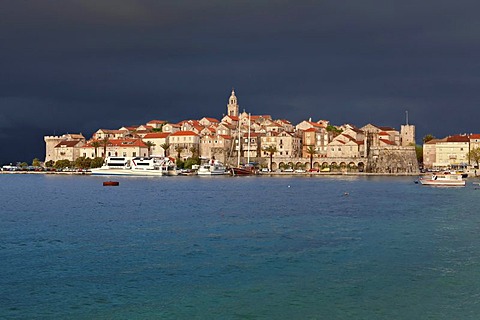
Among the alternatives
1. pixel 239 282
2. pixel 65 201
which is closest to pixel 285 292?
pixel 239 282

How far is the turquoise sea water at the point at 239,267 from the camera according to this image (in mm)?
12312

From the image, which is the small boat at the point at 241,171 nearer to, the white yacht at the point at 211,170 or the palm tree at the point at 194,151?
the white yacht at the point at 211,170

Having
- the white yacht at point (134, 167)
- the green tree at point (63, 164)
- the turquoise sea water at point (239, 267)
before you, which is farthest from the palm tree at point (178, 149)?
the turquoise sea water at point (239, 267)

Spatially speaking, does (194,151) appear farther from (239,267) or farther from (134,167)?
(239,267)

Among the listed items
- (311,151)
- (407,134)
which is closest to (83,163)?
(311,151)

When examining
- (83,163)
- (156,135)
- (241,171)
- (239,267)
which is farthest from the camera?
(156,135)

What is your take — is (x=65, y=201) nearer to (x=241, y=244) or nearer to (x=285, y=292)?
(x=241, y=244)

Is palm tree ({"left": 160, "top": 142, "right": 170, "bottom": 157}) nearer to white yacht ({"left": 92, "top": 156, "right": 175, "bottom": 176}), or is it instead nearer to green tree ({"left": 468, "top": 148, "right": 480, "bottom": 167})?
white yacht ({"left": 92, "top": 156, "right": 175, "bottom": 176})

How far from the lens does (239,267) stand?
52.3ft

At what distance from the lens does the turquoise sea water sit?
12312 mm

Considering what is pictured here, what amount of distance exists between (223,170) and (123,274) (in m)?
81.4

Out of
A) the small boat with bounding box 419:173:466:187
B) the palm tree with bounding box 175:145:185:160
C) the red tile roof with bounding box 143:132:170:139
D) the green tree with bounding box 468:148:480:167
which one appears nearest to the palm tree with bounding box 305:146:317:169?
the palm tree with bounding box 175:145:185:160

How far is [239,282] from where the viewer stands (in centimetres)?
1434

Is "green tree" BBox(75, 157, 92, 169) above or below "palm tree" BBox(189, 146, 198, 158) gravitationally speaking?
below
